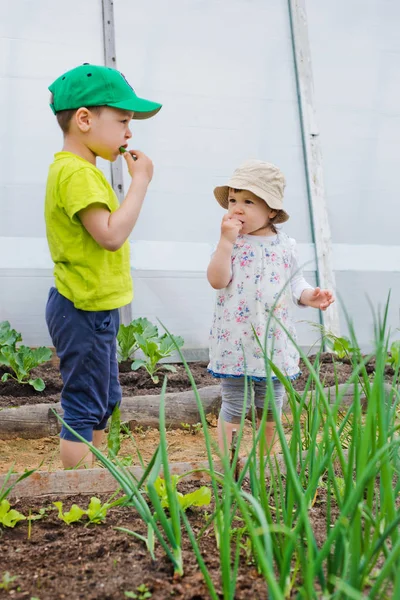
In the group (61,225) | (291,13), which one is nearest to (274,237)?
(61,225)

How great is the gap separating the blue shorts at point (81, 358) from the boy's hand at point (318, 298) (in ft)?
2.19

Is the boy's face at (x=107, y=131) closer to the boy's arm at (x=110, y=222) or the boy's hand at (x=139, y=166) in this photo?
the boy's hand at (x=139, y=166)

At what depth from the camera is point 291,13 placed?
5.32 metres

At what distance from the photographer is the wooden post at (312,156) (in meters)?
5.15

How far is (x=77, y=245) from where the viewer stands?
85.2 inches

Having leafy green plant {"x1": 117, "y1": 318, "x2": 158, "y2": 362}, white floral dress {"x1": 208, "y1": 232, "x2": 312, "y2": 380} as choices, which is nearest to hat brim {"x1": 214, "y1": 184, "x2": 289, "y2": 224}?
white floral dress {"x1": 208, "y1": 232, "x2": 312, "y2": 380}

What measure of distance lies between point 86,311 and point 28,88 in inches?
115

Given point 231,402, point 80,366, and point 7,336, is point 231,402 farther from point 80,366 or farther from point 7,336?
point 7,336

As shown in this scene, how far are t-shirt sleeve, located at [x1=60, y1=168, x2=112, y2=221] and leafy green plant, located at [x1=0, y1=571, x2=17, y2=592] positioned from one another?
123cm

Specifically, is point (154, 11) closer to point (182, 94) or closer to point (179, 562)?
point (182, 94)

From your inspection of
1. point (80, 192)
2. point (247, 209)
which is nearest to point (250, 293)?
point (247, 209)

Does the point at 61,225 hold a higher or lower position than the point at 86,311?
higher

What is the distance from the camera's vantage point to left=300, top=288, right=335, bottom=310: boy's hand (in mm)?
2252

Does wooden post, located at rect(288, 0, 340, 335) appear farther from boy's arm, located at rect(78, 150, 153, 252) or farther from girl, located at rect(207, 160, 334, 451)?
boy's arm, located at rect(78, 150, 153, 252)
